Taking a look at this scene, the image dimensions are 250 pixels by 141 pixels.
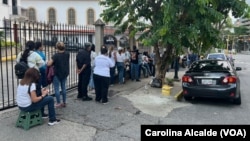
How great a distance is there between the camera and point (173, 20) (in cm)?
960

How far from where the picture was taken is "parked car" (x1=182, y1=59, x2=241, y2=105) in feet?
27.9

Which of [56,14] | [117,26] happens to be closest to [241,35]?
[56,14]

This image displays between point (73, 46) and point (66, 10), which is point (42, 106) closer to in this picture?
point (73, 46)

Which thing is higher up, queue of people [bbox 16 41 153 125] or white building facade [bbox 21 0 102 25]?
white building facade [bbox 21 0 102 25]

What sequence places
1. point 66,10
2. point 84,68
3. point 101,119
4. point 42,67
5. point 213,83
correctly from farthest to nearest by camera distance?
1. point 66,10
2. point 213,83
3. point 84,68
4. point 42,67
5. point 101,119

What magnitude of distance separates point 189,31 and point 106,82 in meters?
3.58

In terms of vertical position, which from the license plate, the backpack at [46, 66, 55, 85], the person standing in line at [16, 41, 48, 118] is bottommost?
the license plate

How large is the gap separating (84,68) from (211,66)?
13.7ft

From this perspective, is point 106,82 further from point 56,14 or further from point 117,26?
point 56,14

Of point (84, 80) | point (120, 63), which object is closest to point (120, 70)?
point (120, 63)

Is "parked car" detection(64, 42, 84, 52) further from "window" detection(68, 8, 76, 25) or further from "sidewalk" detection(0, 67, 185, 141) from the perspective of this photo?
"window" detection(68, 8, 76, 25)

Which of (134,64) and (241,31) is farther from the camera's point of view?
(241,31)

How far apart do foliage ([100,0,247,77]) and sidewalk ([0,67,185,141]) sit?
2.16 m

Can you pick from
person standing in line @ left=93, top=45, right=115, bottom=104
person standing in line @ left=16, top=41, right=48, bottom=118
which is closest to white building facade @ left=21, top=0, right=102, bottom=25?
person standing in line @ left=93, top=45, right=115, bottom=104
